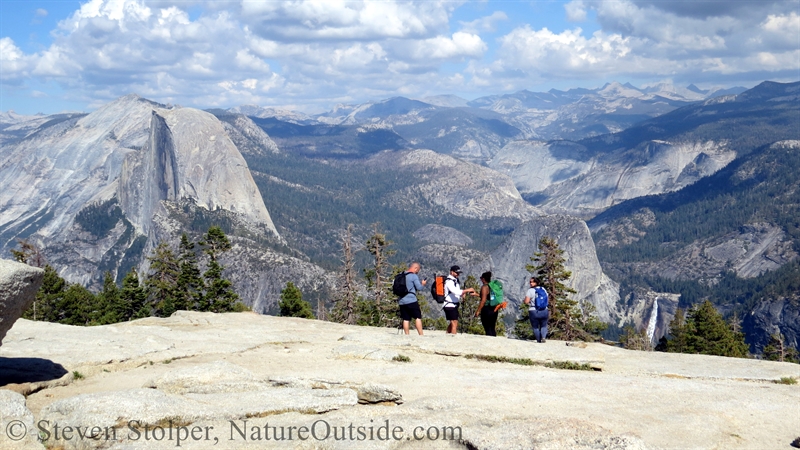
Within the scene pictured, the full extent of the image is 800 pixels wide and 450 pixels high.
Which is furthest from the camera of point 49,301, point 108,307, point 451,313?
point 108,307

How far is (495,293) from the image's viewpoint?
85.4 feet

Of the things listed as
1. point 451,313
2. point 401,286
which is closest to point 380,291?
point 451,313

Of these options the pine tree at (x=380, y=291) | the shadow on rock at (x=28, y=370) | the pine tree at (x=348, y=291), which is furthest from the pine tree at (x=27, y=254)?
the shadow on rock at (x=28, y=370)

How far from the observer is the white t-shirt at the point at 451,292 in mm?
25359

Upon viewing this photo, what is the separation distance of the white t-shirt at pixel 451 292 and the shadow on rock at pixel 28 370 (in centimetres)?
1365

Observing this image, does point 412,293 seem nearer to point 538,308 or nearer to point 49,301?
point 538,308

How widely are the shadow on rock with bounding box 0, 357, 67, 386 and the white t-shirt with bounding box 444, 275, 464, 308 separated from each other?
13652 mm

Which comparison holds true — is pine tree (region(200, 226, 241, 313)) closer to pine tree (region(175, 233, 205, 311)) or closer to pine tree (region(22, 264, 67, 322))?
pine tree (region(175, 233, 205, 311))

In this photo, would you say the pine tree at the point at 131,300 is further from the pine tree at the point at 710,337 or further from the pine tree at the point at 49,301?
the pine tree at the point at 710,337

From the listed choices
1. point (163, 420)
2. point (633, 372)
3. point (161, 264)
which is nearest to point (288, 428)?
point (163, 420)

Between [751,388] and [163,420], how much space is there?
16.8 meters

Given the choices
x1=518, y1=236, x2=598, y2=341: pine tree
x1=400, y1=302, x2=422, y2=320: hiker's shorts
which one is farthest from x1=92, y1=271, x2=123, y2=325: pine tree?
x1=400, y1=302, x2=422, y2=320: hiker's shorts

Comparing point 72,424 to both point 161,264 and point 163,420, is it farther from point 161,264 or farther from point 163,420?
point 161,264

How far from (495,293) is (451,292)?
1968 mm
